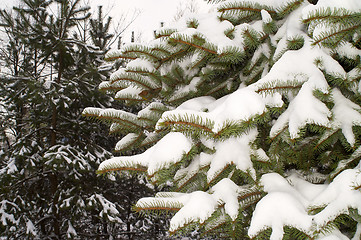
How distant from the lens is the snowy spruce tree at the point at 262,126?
A: 1.17 metres

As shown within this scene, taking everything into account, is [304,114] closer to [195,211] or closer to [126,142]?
[195,211]

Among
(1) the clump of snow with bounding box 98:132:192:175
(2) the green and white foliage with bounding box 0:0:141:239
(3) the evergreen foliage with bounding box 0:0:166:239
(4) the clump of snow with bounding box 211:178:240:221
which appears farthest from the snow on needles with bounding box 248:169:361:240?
(2) the green and white foliage with bounding box 0:0:141:239

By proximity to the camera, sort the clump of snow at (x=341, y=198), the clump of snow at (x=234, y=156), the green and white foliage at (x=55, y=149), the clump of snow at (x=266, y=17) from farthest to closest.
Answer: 1. the green and white foliage at (x=55, y=149)
2. the clump of snow at (x=266, y=17)
3. the clump of snow at (x=234, y=156)
4. the clump of snow at (x=341, y=198)

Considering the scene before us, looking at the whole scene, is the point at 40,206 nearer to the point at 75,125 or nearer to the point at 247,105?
the point at 75,125

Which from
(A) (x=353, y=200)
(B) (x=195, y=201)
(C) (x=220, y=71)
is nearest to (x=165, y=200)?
(B) (x=195, y=201)

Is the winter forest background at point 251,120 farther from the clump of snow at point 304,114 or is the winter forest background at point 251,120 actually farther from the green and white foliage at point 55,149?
the green and white foliage at point 55,149

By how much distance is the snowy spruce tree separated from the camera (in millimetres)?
1172

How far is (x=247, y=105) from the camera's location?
124cm

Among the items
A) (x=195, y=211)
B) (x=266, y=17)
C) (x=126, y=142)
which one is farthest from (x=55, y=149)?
(x=266, y=17)

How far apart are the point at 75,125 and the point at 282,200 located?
6316 millimetres

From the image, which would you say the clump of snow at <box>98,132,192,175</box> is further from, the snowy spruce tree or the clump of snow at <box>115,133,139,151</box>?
the clump of snow at <box>115,133,139,151</box>

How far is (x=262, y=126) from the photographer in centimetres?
165

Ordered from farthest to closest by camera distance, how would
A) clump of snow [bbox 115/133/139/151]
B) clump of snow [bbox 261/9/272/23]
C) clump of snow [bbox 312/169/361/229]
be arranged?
clump of snow [bbox 115/133/139/151] < clump of snow [bbox 261/9/272/23] < clump of snow [bbox 312/169/361/229]

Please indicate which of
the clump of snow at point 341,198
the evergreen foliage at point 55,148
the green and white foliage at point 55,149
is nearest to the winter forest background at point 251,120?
the clump of snow at point 341,198
